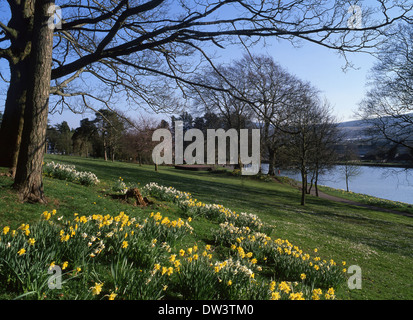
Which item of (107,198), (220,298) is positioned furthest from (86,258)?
(107,198)

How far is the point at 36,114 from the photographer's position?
15.2 ft

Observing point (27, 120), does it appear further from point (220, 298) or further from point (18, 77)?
point (220, 298)

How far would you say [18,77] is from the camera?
19.2 feet

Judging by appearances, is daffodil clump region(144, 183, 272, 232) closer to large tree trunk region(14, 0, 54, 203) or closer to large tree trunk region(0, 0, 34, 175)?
large tree trunk region(14, 0, 54, 203)

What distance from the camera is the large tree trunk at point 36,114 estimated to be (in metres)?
4.63

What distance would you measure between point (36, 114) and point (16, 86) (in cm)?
205

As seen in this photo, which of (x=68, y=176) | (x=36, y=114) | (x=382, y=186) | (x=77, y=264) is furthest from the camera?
(x=382, y=186)

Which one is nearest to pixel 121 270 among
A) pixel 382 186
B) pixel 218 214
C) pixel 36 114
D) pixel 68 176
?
pixel 36 114
